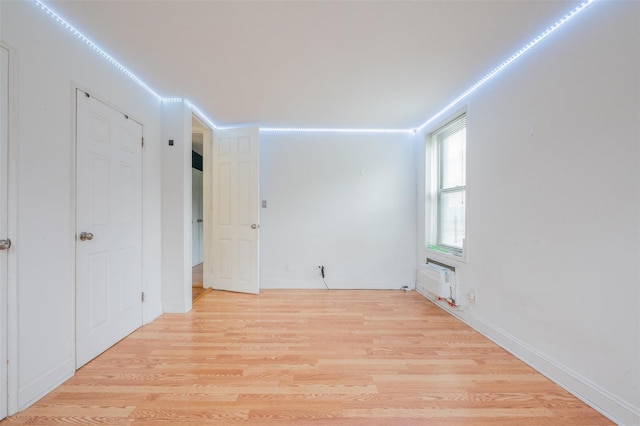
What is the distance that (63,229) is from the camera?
5.73 ft

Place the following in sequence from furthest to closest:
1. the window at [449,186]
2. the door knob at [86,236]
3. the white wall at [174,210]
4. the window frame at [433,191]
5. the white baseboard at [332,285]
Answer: the white baseboard at [332,285] → the window frame at [433,191] → the window at [449,186] → the white wall at [174,210] → the door knob at [86,236]

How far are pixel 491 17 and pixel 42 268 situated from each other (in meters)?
3.28

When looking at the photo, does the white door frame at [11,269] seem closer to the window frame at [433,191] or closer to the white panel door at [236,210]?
the white panel door at [236,210]

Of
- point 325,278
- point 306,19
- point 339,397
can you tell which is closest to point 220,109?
point 306,19

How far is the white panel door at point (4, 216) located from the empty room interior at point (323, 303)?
0.5 inches

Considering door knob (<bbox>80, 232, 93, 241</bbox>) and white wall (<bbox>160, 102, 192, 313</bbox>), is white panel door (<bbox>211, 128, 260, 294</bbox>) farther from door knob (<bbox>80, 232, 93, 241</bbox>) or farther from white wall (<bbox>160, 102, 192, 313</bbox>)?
door knob (<bbox>80, 232, 93, 241</bbox>)

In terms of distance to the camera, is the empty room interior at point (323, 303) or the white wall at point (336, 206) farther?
the white wall at point (336, 206)

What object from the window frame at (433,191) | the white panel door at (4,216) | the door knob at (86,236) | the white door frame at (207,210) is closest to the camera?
the white panel door at (4,216)

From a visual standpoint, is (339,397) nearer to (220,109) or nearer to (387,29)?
(387,29)

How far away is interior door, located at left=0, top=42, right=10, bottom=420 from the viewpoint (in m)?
1.38

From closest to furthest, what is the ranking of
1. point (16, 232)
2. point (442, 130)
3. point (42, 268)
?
1. point (16, 232)
2. point (42, 268)
3. point (442, 130)

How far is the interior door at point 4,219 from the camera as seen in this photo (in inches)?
54.3

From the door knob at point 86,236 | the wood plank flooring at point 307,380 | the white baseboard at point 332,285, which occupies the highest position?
the door knob at point 86,236

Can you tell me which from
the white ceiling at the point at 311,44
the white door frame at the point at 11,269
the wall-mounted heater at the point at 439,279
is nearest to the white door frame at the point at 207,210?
the white ceiling at the point at 311,44
